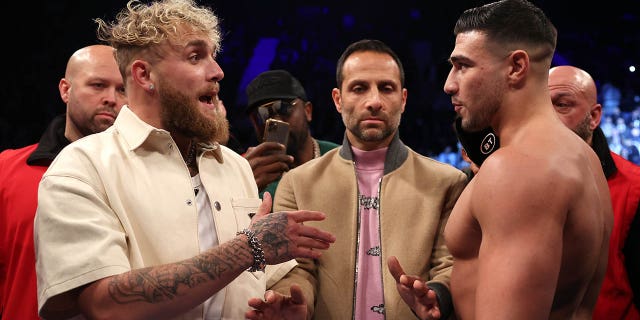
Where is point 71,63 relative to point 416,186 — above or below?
above

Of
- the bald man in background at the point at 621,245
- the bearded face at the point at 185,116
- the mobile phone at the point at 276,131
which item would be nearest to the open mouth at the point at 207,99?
the bearded face at the point at 185,116

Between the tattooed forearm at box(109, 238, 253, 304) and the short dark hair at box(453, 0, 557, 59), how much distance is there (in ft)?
2.69

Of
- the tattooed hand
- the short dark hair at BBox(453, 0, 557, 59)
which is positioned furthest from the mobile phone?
the short dark hair at BBox(453, 0, 557, 59)

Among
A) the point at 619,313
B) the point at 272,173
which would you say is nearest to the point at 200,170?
the point at 272,173

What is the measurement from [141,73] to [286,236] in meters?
0.65

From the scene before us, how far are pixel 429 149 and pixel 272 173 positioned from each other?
95.5 inches

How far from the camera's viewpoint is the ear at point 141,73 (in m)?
1.82

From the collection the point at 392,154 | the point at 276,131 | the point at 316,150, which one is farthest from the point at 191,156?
the point at 316,150

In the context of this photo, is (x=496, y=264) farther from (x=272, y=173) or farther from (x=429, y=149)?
(x=429, y=149)

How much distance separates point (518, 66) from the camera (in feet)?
5.28

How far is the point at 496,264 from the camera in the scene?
134cm

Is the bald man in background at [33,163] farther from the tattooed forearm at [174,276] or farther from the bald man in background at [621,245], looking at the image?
→ the bald man in background at [621,245]

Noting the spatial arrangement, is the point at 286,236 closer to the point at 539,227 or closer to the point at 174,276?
the point at 174,276

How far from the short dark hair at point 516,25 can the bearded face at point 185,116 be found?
76 cm
